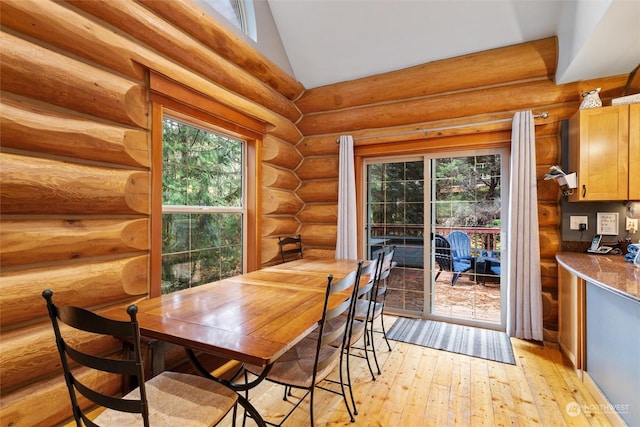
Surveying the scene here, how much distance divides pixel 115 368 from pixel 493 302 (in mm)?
3686

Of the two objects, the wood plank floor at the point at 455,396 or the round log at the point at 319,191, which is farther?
the round log at the point at 319,191

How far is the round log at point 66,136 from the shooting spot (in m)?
1.47

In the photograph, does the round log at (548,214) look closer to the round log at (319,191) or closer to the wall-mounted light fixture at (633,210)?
the wall-mounted light fixture at (633,210)

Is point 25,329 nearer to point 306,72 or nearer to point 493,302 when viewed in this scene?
point 306,72

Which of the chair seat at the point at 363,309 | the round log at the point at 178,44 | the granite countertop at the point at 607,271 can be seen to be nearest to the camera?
the granite countertop at the point at 607,271

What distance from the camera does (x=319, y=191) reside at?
4082mm

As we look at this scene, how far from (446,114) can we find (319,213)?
1.98m

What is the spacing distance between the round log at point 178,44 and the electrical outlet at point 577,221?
3428mm

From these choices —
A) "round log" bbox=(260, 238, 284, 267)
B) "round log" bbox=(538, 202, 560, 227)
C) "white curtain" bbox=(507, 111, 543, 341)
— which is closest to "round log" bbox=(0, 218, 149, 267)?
"round log" bbox=(260, 238, 284, 267)

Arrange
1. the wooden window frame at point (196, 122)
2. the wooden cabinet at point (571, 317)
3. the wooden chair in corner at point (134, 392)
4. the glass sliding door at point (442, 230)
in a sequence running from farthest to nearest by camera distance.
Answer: the glass sliding door at point (442, 230) < the wooden cabinet at point (571, 317) < the wooden window frame at point (196, 122) < the wooden chair in corner at point (134, 392)

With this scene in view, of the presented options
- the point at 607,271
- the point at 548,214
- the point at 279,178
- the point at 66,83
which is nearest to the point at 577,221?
the point at 548,214

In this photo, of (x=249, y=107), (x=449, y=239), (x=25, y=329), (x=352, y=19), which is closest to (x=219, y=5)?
(x=249, y=107)

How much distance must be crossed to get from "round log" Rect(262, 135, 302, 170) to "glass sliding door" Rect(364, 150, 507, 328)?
101cm

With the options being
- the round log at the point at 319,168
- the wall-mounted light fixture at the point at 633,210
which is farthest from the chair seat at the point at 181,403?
the wall-mounted light fixture at the point at 633,210
